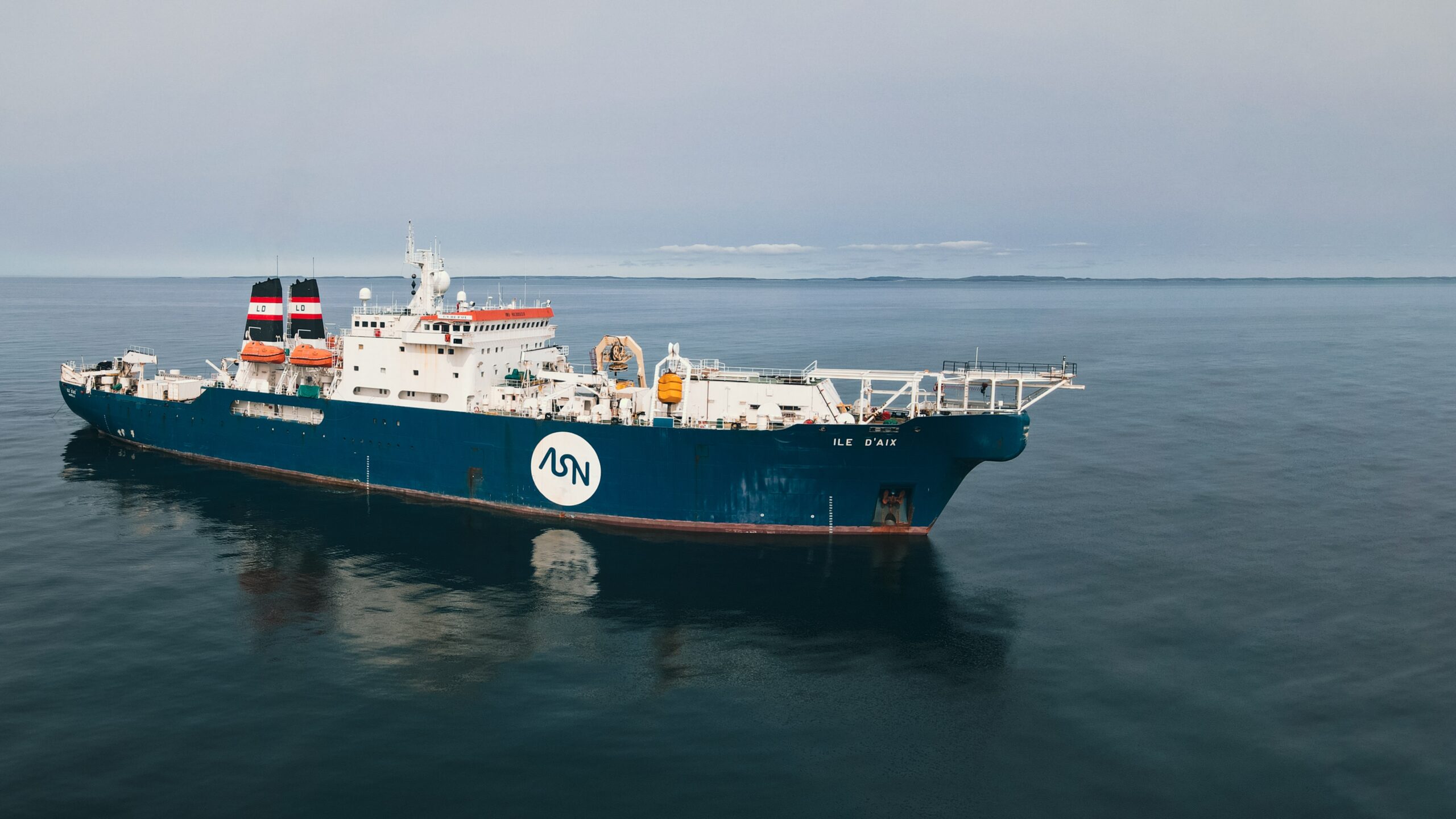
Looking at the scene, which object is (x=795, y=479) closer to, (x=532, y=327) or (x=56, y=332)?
(x=532, y=327)

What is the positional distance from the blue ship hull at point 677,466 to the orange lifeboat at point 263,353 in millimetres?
3036

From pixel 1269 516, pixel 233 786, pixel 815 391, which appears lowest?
pixel 233 786

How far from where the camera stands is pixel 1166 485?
38.2 meters

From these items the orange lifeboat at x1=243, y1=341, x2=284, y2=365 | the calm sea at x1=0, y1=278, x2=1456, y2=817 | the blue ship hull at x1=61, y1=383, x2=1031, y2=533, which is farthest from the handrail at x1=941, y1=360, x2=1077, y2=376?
the orange lifeboat at x1=243, y1=341, x2=284, y2=365

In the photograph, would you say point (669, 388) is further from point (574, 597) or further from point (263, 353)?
point (263, 353)

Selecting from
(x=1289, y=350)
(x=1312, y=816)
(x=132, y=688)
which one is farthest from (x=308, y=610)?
(x=1289, y=350)

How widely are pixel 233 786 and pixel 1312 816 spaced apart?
20239 millimetres

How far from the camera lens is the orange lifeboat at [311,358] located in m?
38.5

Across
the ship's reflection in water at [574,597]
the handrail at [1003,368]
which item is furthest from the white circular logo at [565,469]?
the handrail at [1003,368]

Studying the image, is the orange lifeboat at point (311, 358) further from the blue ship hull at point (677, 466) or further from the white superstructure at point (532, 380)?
the blue ship hull at point (677, 466)

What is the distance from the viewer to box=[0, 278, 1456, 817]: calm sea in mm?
16766

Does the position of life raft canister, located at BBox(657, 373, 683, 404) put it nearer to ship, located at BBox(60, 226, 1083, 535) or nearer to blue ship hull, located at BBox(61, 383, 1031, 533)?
ship, located at BBox(60, 226, 1083, 535)

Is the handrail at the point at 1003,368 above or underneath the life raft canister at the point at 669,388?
above

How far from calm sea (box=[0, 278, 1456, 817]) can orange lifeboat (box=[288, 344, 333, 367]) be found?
18.1 ft
